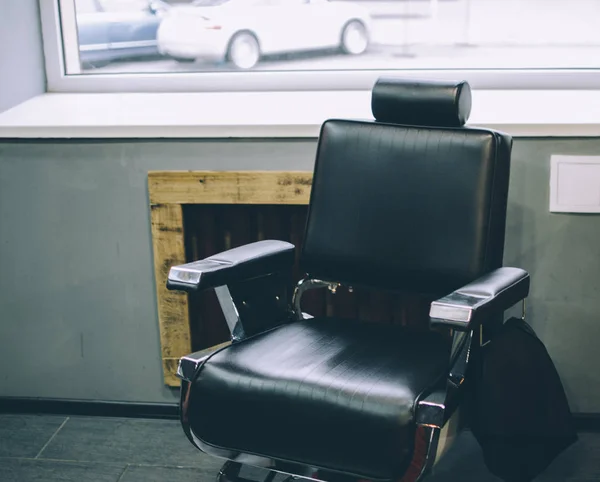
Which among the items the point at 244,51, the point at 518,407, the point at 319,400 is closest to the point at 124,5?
the point at 244,51

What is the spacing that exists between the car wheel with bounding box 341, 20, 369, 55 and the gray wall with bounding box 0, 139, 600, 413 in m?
0.50

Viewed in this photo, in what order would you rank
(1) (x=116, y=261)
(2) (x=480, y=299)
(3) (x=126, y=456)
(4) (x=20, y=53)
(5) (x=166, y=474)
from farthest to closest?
(4) (x=20, y=53)
(1) (x=116, y=261)
(3) (x=126, y=456)
(5) (x=166, y=474)
(2) (x=480, y=299)

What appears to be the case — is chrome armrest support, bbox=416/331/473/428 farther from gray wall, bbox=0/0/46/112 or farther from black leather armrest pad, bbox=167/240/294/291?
gray wall, bbox=0/0/46/112

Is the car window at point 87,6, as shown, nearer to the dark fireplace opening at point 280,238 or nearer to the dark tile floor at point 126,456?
the dark fireplace opening at point 280,238

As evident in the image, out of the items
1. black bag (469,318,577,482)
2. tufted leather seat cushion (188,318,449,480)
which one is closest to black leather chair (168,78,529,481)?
tufted leather seat cushion (188,318,449,480)

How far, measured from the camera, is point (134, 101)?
2.54 meters

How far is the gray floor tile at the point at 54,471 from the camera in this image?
→ 86.0 inches

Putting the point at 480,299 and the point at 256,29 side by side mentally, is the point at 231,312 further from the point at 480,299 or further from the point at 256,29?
the point at 256,29

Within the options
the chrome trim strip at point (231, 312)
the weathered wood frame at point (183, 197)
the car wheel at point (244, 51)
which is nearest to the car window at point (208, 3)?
the car wheel at point (244, 51)

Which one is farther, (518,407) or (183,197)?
(183,197)

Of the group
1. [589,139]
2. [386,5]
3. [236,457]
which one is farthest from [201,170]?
[589,139]

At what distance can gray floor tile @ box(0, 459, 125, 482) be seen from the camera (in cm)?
219

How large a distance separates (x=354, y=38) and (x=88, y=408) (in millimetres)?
1536

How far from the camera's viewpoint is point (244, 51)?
8.65 feet
